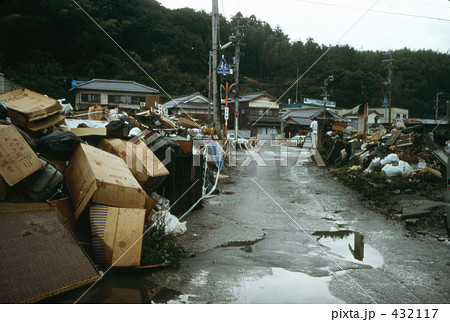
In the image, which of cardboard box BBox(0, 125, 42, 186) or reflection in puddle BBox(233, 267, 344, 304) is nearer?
reflection in puddle BBox(233, 267, 344, 304)

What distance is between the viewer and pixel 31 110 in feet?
16.9

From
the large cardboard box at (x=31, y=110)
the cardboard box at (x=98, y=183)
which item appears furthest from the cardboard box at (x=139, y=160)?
the large cardboard box at (x=31, y=110)

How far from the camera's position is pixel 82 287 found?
3.07 meters

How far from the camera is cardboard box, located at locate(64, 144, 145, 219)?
12.2 ft

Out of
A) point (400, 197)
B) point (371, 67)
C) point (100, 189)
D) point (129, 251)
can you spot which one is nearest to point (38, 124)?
point (100, 189)

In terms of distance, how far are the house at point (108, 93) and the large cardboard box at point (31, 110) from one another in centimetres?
2739

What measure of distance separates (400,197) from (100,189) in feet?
20.5

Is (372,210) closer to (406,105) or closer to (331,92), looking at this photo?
(331,92)

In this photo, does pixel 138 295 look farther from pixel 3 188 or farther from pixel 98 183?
pixel 3 188

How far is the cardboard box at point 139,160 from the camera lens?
202 inches

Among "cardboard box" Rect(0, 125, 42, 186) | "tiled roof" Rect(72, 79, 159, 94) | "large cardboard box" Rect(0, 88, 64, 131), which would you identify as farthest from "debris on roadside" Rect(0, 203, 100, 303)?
"tiled roof" Rect(72, 79, 159, 94)

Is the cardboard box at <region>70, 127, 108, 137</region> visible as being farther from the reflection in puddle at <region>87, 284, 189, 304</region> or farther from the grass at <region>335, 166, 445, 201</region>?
the grass at <region>335, 166, 445, 201</region>

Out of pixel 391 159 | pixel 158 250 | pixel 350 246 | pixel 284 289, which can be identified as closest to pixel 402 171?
pixel 391 159

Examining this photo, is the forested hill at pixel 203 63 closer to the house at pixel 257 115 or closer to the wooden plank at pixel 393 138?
the house at pixel 257 115
